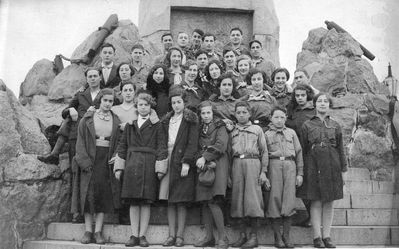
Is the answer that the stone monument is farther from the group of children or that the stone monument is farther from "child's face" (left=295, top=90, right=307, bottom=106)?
the group of children

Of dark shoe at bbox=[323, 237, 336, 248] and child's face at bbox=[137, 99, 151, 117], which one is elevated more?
child's face at bbox=[137, 99, 151, 117]

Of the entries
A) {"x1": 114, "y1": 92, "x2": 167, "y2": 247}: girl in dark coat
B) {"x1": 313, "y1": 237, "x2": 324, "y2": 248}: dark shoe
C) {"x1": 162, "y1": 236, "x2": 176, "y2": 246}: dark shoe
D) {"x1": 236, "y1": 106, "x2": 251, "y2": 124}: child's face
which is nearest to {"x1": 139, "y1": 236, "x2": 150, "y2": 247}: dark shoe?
{"x1": 114, "y1": 92, "x2": 167, "y2": 247}: girl in dark coat

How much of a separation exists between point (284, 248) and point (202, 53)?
11.8 ft

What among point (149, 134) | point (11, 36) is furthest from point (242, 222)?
point (11, 36)

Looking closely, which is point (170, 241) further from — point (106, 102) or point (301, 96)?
point (301, 96)

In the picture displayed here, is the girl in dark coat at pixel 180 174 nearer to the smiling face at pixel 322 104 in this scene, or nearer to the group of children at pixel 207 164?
the group of children at pixel 207 164

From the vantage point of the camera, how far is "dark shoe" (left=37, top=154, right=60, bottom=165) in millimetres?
6430

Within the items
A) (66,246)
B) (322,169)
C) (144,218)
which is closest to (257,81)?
(322,169)

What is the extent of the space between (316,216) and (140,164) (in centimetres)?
235

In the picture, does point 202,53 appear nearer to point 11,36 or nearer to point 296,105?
point 296,105

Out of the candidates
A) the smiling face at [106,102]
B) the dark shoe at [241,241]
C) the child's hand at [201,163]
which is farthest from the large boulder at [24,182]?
the dark shoe at [241,241]

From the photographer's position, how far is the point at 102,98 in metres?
6.17

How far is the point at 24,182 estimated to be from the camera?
6.05m

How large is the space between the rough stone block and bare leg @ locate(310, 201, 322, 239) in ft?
3.64
